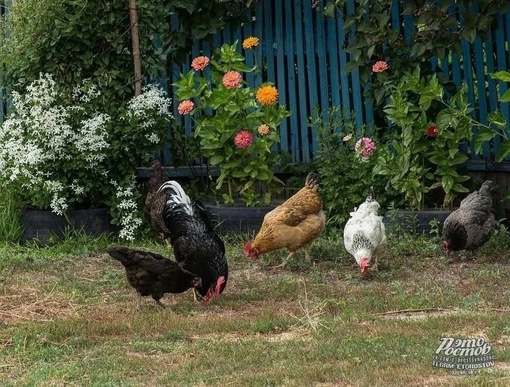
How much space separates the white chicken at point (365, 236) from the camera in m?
9.65

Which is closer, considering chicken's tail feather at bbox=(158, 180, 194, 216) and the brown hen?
chicken's tail feather at bbox=(158, 180, 194, 216)

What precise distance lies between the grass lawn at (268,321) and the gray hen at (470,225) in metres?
0.17

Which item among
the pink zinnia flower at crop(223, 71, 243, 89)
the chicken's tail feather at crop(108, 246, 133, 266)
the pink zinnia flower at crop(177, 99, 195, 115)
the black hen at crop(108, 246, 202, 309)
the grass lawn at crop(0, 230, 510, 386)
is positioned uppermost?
the pink zinnia flower at crop(223, 71, 243, 89)

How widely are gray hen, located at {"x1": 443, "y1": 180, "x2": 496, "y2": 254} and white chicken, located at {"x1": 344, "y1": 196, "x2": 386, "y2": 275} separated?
2.36ft

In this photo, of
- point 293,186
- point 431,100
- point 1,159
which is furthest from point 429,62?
point 1,159

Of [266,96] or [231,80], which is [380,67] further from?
[231,80]

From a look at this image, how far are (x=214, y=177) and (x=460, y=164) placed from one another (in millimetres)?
2960

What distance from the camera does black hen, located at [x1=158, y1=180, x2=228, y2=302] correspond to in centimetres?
886

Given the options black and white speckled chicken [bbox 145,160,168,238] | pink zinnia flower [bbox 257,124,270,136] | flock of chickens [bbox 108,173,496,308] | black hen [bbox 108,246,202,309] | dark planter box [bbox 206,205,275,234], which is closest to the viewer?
black hen [bbox 108,246,202,309]

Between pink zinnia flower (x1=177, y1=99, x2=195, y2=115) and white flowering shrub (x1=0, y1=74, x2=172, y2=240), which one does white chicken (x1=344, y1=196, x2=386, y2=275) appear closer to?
pink zinnia flower (x1=177, y1=99, x2=195, y2=115)

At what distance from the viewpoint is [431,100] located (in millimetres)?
11086

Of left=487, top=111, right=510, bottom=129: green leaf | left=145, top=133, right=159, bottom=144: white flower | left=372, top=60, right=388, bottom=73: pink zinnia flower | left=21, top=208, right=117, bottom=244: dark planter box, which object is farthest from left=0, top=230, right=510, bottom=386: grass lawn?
left=372, top=60, right=388, bottom=73: pink zinnia flower

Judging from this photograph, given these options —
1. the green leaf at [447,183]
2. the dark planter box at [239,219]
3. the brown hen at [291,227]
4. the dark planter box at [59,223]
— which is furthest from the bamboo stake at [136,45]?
the green leaf at [447,183]

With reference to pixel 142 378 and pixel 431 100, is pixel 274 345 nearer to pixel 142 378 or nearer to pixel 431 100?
pixel 142 378
